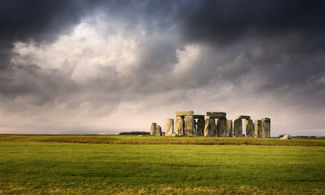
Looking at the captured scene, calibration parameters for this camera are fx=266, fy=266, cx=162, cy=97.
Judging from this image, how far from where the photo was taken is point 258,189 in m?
7.24

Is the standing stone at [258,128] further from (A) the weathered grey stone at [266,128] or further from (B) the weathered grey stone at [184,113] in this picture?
(B) the weathered grey stone at [184,113]

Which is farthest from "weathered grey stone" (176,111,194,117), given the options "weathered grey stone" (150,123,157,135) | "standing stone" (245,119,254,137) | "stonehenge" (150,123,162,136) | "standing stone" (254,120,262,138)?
"standing stone" (254,120,262,138)

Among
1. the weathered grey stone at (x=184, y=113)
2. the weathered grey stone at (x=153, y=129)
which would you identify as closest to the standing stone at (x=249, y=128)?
the weathered grey stone at (x=184, y=113)

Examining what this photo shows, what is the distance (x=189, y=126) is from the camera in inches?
1194

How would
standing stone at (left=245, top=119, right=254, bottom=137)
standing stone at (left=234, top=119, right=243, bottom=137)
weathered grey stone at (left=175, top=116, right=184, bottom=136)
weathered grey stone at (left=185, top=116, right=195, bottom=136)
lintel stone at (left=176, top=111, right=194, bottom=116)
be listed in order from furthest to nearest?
standing stone at (left=245, top=119, right=254, bottom=137)
weathered grey stone at (left=175, top=116, right=184, bottom=136)
standing stone at (left=234, top=119, right=243, bottom=137)
lintel stone at (left=176, top=111, right=194, bottom=116)
weathered grey stone at (left=185, top=116, right=195, bottom=136)

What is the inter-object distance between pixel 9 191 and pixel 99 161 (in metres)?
4.18

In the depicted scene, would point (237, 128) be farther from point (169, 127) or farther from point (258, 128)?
point (169, 127)

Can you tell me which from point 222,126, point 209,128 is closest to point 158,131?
point 209,128

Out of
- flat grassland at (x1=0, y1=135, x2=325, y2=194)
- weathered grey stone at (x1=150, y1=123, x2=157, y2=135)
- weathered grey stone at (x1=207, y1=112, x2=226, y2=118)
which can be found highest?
weathered grey stone at (x1=207, y1=112, x2=226, y2=118)

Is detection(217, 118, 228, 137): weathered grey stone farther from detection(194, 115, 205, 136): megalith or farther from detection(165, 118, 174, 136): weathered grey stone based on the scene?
detection(165, 118, 174, 136): weathered grey stone

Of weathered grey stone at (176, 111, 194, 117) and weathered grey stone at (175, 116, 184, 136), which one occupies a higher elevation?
weathered grey stone at (176, 111, 194, 117)

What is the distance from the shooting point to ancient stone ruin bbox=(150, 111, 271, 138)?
30.0m

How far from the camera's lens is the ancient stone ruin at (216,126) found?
3005 centimetres

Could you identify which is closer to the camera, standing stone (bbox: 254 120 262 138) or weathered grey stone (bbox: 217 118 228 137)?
weathered grey stone (bbox: 217 118 228 137)
